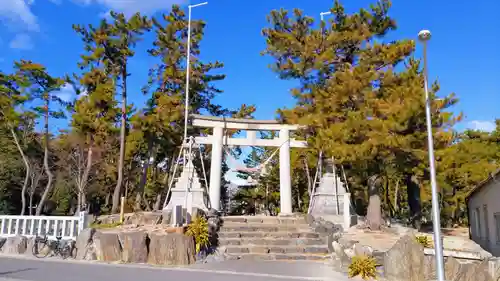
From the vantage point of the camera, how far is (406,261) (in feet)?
24.5

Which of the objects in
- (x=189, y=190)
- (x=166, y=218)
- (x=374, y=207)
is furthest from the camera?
(x=189, y=190)

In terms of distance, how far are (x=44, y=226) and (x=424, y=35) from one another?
37.6 ft

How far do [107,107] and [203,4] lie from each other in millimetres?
6750

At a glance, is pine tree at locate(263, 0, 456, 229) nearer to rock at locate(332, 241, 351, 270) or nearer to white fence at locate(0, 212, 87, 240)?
rock at locate(332, 241, 351, 270)

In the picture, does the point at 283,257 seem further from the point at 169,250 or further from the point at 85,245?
the point at 85,245

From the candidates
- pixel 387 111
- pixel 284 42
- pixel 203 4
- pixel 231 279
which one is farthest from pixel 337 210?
pixel 203 4

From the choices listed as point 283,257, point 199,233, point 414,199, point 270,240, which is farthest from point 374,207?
point 199,233

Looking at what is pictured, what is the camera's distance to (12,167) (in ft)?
67.6

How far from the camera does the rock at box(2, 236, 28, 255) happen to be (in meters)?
10.7

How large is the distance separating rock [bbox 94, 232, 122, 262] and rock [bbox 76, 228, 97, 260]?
257mm

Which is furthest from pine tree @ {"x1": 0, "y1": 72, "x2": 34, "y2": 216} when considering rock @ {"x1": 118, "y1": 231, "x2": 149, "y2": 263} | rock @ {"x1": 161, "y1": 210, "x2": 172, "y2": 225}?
rock @ {"x1": 118, "y1": 231, "x2": 149, "y2": 263}

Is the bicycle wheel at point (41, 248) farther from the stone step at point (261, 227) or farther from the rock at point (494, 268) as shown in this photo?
the rock at point (494, 268)

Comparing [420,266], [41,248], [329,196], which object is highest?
[329,196]

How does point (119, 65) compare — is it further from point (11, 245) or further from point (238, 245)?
point (238, 245)
